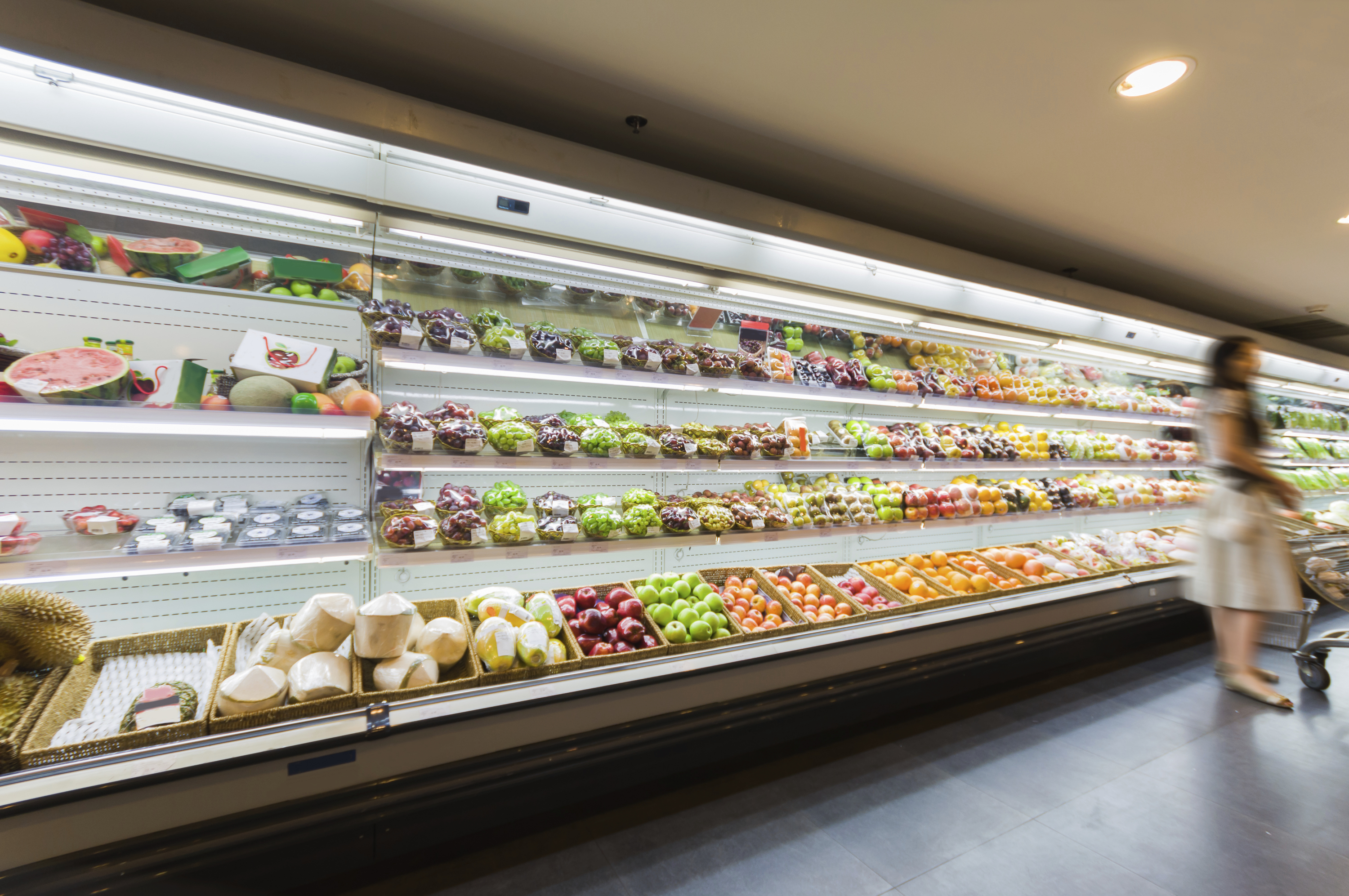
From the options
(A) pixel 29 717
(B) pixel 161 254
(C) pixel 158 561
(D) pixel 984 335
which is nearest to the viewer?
(A) pixel 29 717

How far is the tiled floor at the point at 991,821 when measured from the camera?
6.20 feet

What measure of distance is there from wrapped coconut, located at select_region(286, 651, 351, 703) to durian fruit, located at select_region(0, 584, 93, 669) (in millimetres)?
592

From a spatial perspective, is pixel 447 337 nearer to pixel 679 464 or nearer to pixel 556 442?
pixel 556 442

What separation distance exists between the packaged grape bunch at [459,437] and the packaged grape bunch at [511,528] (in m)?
0.28

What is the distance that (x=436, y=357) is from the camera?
7.25 feet

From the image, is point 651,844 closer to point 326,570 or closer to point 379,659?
point 379,659

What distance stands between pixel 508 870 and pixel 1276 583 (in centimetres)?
370

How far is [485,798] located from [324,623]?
2.54 ft

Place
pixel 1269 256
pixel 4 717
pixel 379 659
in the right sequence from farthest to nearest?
pixel 1269 256
pixel 379 659
pixel 4 717

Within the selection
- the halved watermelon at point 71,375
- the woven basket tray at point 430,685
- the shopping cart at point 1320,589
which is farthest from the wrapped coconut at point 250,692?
the shopping cart at point 1320,589

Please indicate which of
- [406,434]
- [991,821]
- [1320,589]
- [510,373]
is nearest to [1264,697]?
[1320,589]

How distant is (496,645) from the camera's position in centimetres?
203

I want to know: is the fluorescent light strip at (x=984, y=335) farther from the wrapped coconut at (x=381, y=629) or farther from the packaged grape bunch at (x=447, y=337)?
the wrapped coconut at (x=381, y=629)

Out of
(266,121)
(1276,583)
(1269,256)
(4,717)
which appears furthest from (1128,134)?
(4,717)
